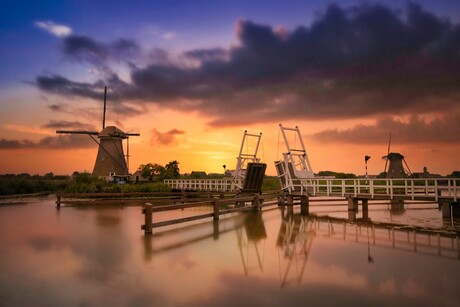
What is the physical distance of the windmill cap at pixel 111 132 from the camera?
4881 centimetres

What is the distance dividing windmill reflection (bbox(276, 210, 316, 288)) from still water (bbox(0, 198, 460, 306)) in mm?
33

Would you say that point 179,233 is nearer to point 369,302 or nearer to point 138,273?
point 138,273

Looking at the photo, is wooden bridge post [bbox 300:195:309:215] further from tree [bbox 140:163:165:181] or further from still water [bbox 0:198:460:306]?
tree [bbox 140:163:165:181]

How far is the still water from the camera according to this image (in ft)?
19.9

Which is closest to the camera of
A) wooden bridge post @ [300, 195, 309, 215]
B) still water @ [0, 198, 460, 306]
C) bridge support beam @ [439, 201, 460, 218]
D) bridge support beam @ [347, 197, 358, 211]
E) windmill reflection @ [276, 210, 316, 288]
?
still water @ [0, 198, 460, 306]

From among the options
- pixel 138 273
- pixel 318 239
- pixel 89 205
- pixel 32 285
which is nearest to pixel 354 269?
pixel 318 239

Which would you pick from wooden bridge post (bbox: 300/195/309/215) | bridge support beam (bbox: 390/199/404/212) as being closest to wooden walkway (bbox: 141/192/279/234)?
wooden bridge post (bbox: 300/195/309/215)

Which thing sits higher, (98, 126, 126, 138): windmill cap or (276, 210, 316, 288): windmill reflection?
(98, 126, 126, 138): windmill cap

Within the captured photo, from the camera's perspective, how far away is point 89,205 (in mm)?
25953

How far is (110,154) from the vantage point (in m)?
47.7

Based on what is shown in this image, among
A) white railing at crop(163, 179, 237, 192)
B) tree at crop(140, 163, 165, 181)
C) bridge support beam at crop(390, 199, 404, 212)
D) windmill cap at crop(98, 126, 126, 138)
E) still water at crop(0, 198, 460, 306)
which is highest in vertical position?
windmill cap at crop(98, 126, 126, 138)

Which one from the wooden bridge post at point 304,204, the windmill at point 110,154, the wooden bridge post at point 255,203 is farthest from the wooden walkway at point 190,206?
the windmill at point 110,154

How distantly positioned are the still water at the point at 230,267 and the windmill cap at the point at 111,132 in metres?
36.7

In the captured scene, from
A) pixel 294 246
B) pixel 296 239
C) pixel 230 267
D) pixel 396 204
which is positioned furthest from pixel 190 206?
pixel 396 204
